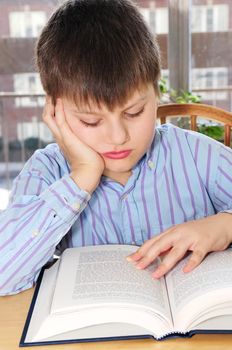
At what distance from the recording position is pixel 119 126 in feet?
3.17

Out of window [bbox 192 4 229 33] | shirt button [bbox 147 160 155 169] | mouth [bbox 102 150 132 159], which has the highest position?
window [bbox 192 4 229 33]

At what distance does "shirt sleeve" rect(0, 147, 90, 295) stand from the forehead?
132 millimetres

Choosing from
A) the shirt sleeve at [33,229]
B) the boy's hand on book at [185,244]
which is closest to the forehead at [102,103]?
the shirt sleeve at [33,229]

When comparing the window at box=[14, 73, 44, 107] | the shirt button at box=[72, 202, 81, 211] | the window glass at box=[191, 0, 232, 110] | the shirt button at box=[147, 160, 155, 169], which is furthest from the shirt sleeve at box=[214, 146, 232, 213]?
the window at box=[14, 73, 44, 107]

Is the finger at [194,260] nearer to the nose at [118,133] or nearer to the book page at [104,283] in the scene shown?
the book page at [104,283]

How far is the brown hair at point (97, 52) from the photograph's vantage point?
3.06 ft

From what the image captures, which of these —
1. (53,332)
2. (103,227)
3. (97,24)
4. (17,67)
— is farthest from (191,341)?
(17,67)

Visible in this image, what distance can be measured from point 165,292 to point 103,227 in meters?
0.35

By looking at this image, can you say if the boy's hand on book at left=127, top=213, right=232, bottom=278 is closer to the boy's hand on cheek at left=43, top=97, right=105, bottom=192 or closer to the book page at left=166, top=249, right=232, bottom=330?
the book page at left=166, top=249, right=232, bottom=330

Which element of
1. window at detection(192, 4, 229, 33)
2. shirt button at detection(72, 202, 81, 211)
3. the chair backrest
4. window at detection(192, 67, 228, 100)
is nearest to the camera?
shirt button at detection(72, 202, 81, 211)

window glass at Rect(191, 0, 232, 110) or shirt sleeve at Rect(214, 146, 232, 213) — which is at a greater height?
window glass at Rect(191, 0, 232, 110)

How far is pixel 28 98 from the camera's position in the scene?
122 inches

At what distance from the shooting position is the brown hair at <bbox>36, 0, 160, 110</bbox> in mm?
933

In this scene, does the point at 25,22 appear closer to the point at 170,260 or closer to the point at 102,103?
the point at 102,103
